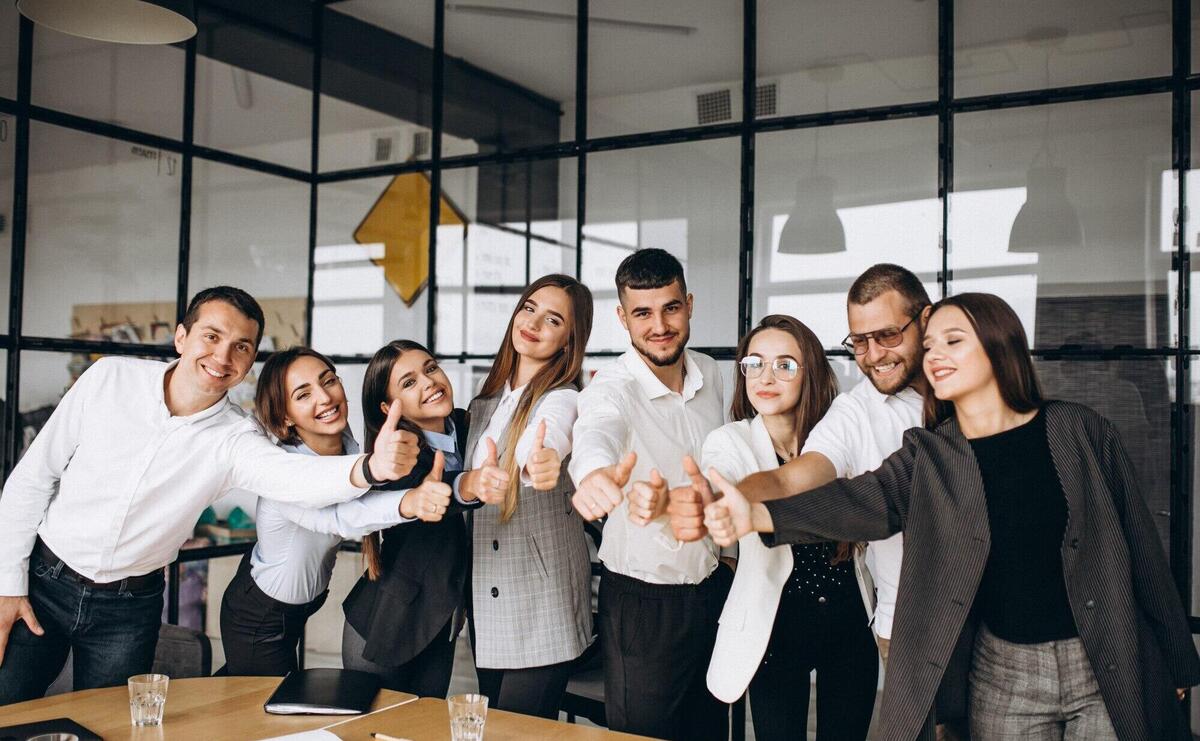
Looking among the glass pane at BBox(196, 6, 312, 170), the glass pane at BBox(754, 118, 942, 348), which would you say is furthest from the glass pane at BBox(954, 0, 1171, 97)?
the glass pane at BBox(196, 6, 312, 170)

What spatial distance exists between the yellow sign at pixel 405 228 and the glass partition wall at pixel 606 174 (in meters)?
0.01

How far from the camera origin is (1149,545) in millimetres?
2182

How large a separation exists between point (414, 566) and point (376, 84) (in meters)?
2.64

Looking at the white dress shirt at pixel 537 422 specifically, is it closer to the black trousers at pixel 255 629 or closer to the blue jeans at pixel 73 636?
the black trousers at pixel 255 629

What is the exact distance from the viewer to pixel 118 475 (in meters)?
2.74

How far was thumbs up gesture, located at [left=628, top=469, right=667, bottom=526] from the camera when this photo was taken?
7.13 ft

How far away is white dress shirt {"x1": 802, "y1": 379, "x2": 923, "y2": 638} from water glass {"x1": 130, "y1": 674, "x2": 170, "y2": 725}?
164 cm

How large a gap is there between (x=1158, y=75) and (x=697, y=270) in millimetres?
1672

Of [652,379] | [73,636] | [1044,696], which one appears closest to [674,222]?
[652,379]

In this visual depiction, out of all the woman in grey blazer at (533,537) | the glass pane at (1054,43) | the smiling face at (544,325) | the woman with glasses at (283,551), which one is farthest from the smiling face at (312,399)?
the glass pane at (1054,43)

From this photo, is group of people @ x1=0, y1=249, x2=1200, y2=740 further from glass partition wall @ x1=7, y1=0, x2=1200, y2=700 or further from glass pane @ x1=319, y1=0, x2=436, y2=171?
glass pane @ x1=319, y1=0, x2=436, y2=171

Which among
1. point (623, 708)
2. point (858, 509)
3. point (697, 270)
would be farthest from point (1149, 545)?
point (697, 270)

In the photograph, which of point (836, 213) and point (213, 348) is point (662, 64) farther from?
point (213, 348)

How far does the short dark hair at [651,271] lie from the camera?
2.78 metres
